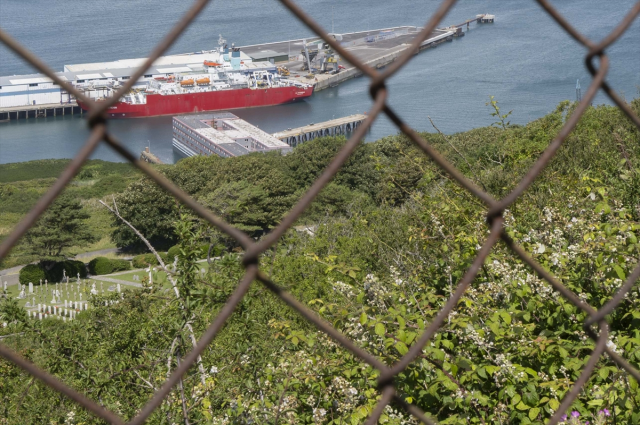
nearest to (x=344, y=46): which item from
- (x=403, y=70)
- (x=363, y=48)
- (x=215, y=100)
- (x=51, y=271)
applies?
(x=363, y=48)

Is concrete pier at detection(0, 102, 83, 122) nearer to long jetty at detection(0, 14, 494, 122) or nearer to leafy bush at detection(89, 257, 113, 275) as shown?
long jetty at detection(0, 14, 494, 122)

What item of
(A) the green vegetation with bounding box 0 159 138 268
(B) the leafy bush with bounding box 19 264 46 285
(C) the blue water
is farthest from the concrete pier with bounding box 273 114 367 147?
(B) the leafy bush with bounding box 19 264 46 285

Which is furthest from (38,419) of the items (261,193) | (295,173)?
(295,173)

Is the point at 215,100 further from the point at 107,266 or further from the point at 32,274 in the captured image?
the point at 32,274

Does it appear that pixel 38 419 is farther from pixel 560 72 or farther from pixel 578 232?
pixel 560 72

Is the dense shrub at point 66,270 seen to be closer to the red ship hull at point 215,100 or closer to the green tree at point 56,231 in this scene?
the green tree at point 56,231
